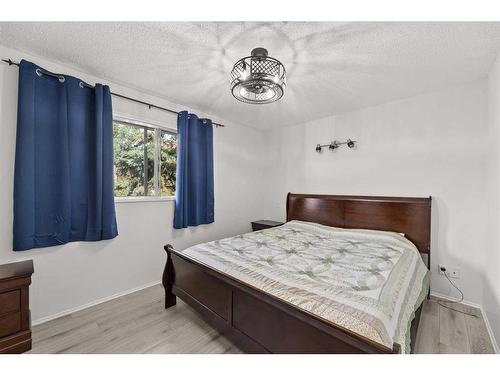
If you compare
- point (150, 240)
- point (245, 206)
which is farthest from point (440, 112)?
point (150, 240)

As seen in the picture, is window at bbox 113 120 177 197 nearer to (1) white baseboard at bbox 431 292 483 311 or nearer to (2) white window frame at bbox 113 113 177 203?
(2) white window frame at bbox 113 113 177 203

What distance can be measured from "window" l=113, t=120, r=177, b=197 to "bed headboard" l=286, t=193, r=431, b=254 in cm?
210

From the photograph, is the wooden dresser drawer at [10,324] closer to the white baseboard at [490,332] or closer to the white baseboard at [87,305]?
the white baseboard at [87,305]

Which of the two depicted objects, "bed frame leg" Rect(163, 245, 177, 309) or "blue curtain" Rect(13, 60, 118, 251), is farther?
"bed frame leg" Rect(163, 245, 177, 309)

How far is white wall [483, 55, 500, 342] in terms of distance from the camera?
1.82 m

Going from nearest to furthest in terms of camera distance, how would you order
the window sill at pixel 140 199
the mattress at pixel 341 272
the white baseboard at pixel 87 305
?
1. the mattress at pixel 341 272
2. the white baseboard at pixel 87 305
3. the window sill at pixel 140 199

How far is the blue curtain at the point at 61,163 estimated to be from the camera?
193 centimetres

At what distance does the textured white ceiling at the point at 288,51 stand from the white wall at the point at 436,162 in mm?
289

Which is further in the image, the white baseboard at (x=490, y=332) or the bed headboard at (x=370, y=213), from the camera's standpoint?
the bed headboard at (x=370, y=213)

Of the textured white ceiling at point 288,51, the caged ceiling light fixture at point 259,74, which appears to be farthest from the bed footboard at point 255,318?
the textured white ceiling at point 288,51

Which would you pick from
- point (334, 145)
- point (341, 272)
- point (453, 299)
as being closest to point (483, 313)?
point (453, 299)

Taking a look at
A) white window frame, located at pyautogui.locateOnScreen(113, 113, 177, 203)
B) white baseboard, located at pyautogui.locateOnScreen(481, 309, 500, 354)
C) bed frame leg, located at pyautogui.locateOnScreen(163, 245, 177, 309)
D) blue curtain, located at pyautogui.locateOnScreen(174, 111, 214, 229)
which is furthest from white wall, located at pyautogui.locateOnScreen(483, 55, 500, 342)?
white window frame, located at pyautogui.locateOnScreen(113, 113, 177, 203)

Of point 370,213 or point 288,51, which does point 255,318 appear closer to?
point 288,51

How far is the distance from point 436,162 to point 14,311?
421 cm
